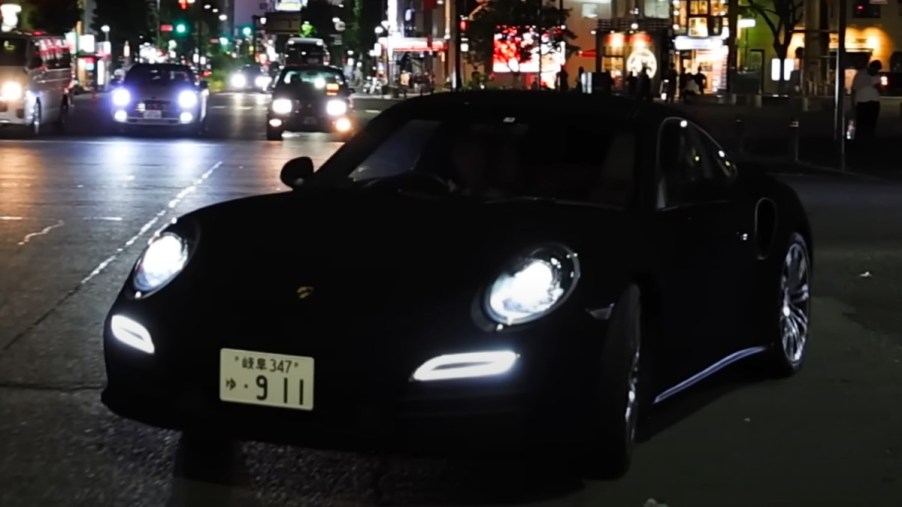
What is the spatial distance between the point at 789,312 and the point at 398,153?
2222mm

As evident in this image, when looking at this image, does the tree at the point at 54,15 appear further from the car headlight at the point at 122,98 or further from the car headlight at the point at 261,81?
the car headlight at the point at 122,98

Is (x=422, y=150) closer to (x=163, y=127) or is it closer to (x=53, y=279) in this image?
(x=53, y=279)

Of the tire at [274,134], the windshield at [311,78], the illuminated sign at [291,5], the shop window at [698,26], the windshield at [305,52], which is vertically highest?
the illuminated sign at [291,5]

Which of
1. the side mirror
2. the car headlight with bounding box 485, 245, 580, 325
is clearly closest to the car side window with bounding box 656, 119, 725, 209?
the car headlight with bounding box 485, 245, 580, 325

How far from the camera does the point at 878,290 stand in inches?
408

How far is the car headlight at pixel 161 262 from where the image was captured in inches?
209

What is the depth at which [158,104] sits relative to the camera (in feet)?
96.4

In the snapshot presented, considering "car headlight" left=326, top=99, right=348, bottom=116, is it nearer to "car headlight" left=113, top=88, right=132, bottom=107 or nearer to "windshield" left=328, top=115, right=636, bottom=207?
"car headlight" left=113, top=88, right=132, bottom=107

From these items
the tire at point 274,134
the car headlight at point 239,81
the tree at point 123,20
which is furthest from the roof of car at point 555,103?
the tree at point 123,20

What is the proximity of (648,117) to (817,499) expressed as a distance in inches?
75.0

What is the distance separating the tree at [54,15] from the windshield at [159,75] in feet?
102

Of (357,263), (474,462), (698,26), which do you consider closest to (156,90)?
(474,462)

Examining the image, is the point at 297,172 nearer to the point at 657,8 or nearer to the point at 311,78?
the point at 311,78

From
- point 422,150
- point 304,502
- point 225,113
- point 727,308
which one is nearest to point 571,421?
point 304,502
